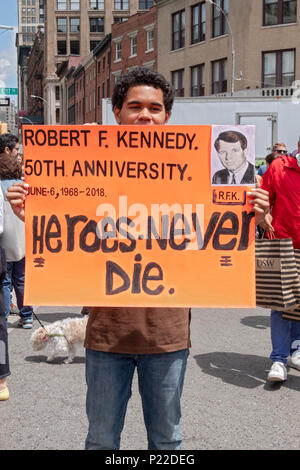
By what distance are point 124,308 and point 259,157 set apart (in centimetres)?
1354

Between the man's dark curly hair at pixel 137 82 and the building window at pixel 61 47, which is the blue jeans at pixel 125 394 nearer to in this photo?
the man's dark curly hair at pixel 137 82

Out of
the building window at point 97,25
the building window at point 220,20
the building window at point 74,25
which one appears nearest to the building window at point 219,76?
the building window at point 220,20

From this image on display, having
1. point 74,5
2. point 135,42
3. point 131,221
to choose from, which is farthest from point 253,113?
point 74,5

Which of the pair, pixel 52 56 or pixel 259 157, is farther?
pixel 52 56

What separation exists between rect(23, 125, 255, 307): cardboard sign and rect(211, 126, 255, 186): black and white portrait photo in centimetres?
3

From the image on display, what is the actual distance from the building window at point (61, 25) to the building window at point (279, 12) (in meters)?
64.3

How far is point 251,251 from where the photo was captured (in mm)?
2658

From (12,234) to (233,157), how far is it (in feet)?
13.8

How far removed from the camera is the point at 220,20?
111 ft

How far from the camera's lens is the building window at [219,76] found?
111 ft

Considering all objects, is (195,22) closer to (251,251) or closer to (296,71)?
(296,71)

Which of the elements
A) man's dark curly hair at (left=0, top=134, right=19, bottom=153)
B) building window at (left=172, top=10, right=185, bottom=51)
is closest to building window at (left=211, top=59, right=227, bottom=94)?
building window at (left=172, top=10, right=185, bottom=51)

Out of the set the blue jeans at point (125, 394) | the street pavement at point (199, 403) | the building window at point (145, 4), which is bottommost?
the street pavement at point (199, 403)
